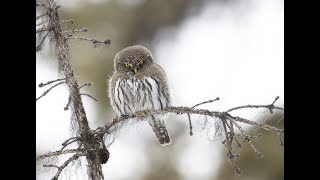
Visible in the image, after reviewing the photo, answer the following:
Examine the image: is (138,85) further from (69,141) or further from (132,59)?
(69,141)

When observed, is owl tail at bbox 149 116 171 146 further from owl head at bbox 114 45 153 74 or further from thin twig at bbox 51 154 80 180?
thin twig at bbox 51 154 80 180

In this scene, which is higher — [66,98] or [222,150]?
[66,98]

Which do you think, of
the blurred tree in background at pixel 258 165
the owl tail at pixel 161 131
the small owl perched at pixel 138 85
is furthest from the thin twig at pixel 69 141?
the blurred tree in background at pixel 258 165

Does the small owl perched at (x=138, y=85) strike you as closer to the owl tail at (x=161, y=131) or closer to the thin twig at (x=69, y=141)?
the owl tail at (x=161, y=131)

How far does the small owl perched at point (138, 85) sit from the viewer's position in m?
4.26

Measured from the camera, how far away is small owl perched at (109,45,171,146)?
426 centimetres

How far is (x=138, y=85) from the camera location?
14.3 feet

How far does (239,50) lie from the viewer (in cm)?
598

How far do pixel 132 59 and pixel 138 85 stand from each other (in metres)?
0.19

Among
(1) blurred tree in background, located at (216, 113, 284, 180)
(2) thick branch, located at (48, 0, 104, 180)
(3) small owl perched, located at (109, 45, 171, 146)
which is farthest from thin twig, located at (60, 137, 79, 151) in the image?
(1) blurred tree in background, located at (216, 113, 284, 180)
